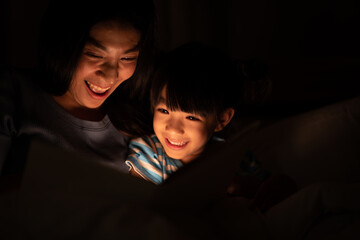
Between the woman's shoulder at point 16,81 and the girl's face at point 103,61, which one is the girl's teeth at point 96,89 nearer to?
the girl's face at point 103,61

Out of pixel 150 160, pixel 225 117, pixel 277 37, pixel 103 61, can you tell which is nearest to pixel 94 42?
pixel 103 61

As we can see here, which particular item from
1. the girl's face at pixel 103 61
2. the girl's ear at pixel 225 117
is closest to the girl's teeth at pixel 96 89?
the girl's face at pixel 103 61

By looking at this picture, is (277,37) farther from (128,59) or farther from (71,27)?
(71,27)

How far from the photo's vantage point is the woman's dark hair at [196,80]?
801mm

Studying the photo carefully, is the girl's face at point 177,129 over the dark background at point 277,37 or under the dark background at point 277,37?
under

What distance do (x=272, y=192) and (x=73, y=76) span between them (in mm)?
576

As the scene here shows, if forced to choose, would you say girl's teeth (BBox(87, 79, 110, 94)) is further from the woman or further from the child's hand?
the child's hand

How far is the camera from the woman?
67 centimetres

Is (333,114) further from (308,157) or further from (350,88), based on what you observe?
(350,88)

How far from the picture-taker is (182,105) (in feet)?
2.61

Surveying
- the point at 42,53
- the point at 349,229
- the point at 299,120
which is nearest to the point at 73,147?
the point at 42,53

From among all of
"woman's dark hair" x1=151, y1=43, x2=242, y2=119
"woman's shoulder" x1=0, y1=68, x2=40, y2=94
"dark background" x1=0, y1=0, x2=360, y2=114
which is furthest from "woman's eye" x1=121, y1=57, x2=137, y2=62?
"dark background" x1=0, y1=0, x2=360, y2=114

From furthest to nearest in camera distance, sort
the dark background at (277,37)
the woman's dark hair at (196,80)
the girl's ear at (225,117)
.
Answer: the dark background at (277,37) → the girl's ear at (225,117) → the woman's dark hair at (196,80)

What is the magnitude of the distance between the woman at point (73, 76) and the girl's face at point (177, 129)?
13cm
